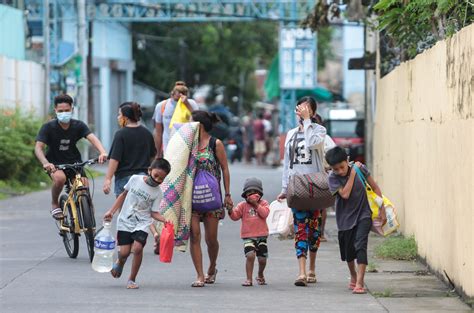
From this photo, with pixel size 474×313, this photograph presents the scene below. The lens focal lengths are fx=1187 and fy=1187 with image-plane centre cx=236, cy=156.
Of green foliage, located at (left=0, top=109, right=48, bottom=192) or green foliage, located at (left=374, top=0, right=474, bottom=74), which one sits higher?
green foliage, located at (left=374, top=0, right=474, bottom=74)

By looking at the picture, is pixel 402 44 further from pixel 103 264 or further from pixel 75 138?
pixel 103 264

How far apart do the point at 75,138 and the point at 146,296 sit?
349 cm

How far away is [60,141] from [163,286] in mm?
2938

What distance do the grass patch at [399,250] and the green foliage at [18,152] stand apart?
11.2m

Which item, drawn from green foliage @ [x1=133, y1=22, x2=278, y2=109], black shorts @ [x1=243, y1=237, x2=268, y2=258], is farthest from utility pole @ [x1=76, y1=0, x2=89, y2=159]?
black shorts @ [x1=243, y1=237, x2=268, y2=258]

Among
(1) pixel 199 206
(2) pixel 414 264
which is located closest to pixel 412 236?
(2) pixel 414 264

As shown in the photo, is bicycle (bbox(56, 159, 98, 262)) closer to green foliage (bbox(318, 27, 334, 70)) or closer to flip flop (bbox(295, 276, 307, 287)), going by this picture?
flip flop (bbox(295, 276, 307, 287))

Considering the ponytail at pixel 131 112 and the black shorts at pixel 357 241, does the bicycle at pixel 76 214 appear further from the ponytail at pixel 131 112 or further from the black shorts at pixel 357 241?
the black shorts at pixel 357 241

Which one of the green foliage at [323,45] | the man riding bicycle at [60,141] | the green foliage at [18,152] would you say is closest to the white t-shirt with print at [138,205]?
the man riding bicycle at [60,141]

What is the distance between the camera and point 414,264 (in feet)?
41.3

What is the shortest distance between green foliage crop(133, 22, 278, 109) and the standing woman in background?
40.0 meters

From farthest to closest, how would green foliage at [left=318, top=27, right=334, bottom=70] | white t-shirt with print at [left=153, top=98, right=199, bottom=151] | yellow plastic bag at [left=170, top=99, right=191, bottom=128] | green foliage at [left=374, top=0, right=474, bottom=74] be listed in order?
green foliage at [left=318, top=27, right=334, bottom=70], white t-shirt with print at [left=153, top=98, right=199, bottom=151], yellow plastic bag at [left=170, top=99, right=191, bottom=128], green foliage at [left=374, top=0, right=474, bottom=74]

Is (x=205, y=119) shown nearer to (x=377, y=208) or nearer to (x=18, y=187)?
(x=377, y=208)

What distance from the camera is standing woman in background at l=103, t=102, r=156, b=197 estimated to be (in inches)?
497
